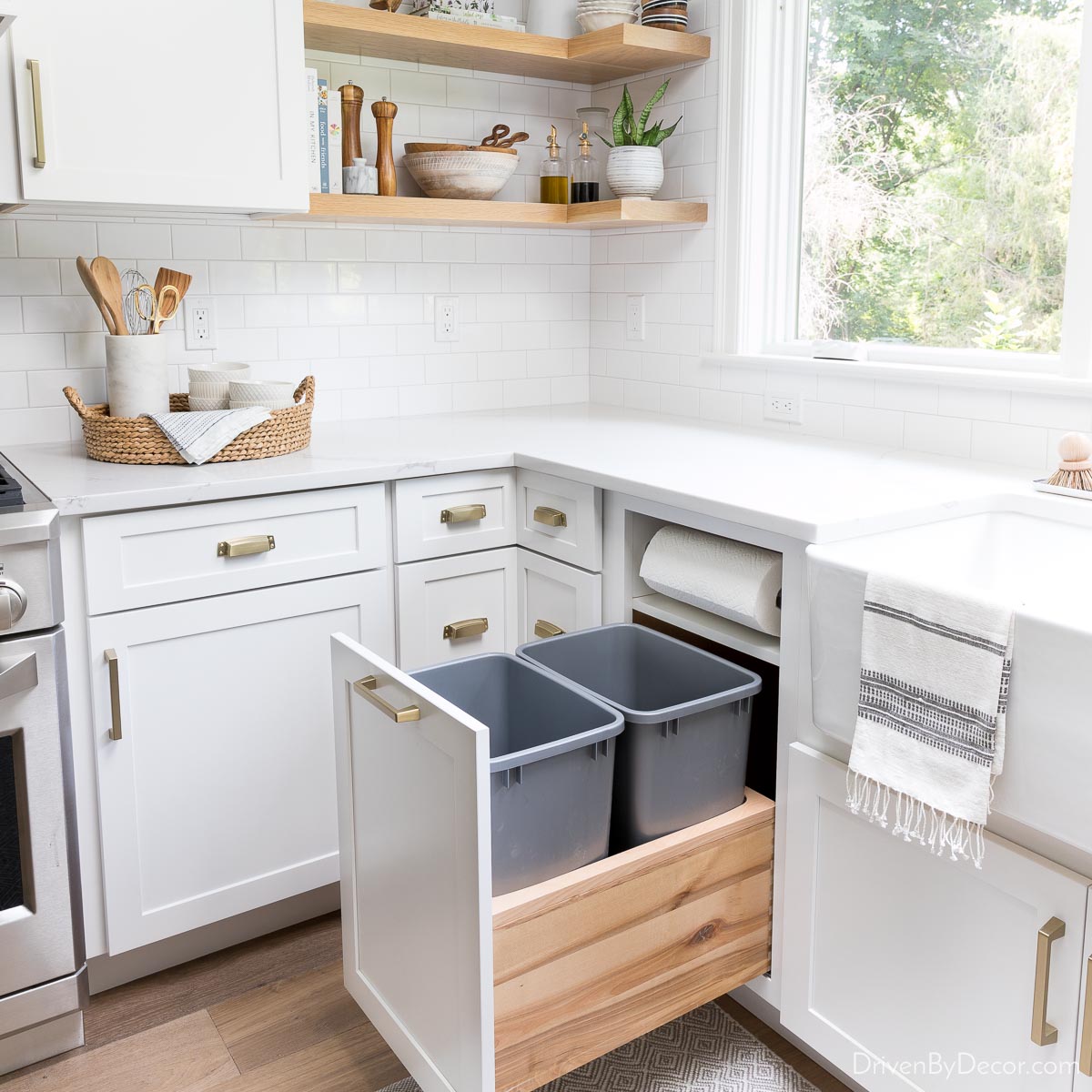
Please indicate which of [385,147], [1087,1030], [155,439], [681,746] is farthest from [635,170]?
[1087,1030]

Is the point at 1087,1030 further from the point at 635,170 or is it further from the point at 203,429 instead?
the point at 635,170

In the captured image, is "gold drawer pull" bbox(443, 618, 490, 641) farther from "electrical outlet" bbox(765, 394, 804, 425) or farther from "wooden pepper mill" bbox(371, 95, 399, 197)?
"wooden pepper mill" bbox(371, 95, 399, 197)

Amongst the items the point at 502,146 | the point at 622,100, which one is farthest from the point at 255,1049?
the point at 622,100

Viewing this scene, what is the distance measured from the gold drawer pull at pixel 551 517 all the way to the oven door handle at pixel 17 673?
0.96m

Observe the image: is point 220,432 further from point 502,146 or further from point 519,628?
point 502,146

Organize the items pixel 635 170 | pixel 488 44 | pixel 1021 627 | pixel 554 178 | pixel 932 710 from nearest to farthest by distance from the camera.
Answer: pixel 1021 627
pixel 932 710
pixel 488 44
pixel 635 170
pixel 554 178

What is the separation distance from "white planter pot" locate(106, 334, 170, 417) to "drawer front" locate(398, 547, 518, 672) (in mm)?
618

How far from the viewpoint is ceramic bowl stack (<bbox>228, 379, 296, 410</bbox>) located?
2.22 m

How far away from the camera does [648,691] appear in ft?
6.42

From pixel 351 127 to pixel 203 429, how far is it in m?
0.86

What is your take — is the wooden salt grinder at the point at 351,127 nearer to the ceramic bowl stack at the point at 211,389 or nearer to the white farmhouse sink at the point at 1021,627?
the ceramic bowl stack at the point at 211,389

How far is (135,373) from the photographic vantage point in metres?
2.20

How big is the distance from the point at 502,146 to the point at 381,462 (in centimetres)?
103

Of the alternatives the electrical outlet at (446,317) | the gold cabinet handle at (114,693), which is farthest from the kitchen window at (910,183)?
the gold cabinet handle at (114,693)
